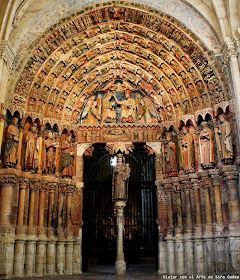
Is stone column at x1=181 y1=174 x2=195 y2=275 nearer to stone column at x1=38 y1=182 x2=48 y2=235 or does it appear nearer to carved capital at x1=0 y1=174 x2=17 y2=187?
stone column at x1=38 y1=182 x2=48 y2=235

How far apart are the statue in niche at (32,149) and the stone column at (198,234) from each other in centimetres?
459

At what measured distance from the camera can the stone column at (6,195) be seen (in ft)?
26.6

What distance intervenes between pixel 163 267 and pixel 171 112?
490cm

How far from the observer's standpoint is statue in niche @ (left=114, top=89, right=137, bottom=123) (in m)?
11.2

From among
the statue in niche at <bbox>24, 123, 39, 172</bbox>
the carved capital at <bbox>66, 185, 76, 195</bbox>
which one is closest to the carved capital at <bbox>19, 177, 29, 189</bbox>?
the statue in niche at <bbox>24, 123, 39, 172</bbox>

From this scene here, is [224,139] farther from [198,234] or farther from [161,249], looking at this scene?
[161,249]

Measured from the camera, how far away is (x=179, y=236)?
368 inches

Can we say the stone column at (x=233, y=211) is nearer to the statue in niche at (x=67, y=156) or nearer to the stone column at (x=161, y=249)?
the stone column at (x=161, y=249)

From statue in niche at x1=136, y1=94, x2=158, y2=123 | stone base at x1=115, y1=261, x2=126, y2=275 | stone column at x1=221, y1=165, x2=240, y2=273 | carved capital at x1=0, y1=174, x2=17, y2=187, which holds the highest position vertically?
statue in niche at x1=136, y1=94, x2=158, y2=123

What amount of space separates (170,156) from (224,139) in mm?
2091

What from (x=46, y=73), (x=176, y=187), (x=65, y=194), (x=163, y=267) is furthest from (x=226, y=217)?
(x=46, y=73)

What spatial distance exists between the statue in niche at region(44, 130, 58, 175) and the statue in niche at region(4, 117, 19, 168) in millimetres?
1191

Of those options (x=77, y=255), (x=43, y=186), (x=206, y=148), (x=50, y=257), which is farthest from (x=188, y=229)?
(x=43, y=186)

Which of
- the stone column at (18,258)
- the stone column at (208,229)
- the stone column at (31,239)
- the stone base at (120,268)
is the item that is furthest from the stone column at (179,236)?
the stone column at (18,258)
